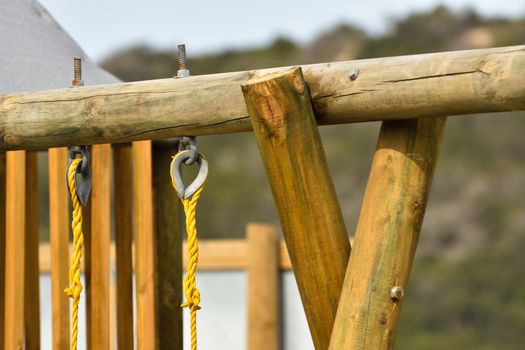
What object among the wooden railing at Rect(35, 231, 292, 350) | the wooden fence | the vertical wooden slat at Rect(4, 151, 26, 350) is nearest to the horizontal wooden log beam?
the wooden fence

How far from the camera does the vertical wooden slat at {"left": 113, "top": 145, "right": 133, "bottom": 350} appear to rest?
104 inches

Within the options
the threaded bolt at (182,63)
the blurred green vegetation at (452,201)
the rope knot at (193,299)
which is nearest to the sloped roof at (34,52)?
the threaded bolt at (182,63)

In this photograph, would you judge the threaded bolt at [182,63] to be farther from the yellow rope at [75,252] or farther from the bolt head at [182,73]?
the yellow rope at [75,252]

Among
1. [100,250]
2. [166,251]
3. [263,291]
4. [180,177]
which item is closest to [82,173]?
[180,177]

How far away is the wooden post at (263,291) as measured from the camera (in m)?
4.05

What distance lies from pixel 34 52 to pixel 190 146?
30.7 inches

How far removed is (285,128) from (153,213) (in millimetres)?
731

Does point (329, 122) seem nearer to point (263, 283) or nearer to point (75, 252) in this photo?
point (75, 252)

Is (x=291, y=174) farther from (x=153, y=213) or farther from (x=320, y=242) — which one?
(x=153, y=213)

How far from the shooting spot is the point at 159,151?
104 inches

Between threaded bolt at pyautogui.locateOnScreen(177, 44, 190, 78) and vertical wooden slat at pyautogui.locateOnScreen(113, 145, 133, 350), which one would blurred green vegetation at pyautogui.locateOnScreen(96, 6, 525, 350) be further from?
threaded bolt at pyautogui.locateOnScreen(177, 44, 190, 78)

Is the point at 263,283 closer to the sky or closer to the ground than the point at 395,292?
closer to the sky

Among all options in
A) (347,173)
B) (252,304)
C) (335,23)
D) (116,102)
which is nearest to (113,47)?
(335,23)

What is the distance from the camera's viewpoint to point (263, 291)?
4.06m
